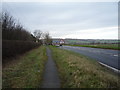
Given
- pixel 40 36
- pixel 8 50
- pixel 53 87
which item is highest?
pixel 40 36

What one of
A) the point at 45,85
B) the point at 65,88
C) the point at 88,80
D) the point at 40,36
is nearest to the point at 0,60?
the point at 45,85

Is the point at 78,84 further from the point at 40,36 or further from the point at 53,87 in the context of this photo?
the point at 40,36

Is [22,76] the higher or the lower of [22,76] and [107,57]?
the higher

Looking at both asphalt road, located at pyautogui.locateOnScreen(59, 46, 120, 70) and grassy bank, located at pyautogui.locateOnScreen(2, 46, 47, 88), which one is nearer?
grassy bank, located at pyautogui.locateOnScreen(2, 46, 47, 88)

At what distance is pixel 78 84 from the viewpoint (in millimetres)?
4551

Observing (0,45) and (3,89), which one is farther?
(0,45)

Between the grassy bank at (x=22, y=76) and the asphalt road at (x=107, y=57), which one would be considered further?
the asphalt road at (x=107, y=57)

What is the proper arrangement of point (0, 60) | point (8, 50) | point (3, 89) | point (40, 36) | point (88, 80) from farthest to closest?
point (40, 36) < point (8, 50) < point (0, 60) < point (88, 80) < point (3, 89)

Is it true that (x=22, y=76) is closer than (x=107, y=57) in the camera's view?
Yes

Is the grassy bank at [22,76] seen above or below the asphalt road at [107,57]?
above

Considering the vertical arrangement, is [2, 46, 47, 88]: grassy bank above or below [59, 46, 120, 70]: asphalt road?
above

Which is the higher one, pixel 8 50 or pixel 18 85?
pixel 8 50

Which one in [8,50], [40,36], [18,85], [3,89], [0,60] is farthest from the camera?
[40,36]

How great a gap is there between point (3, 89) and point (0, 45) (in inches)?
226
